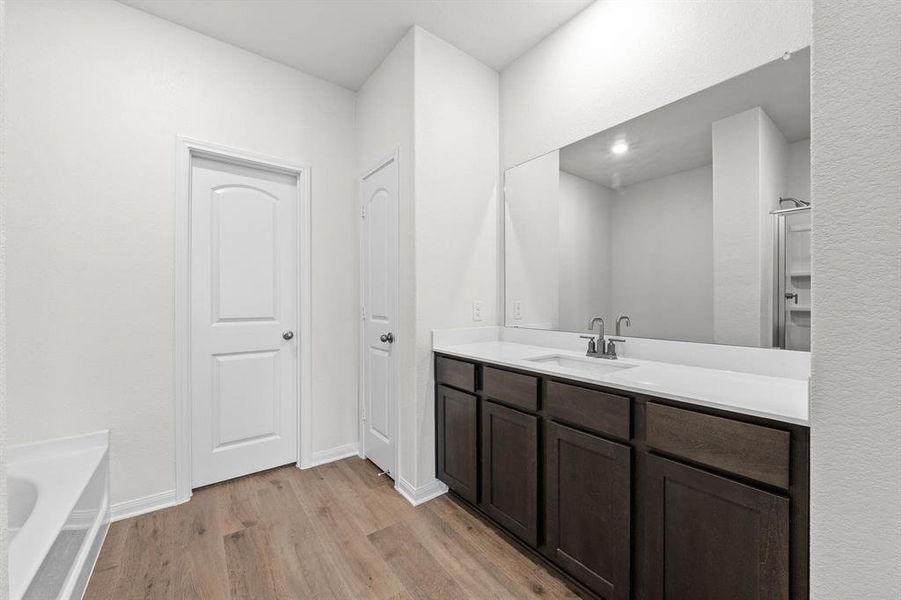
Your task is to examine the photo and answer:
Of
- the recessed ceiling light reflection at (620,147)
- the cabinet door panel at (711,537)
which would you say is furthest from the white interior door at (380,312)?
the cabinet door panel at (711,537)

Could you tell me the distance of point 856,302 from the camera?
0.60 metres

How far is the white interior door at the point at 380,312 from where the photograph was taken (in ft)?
8.00

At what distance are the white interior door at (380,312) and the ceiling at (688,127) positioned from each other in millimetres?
1143

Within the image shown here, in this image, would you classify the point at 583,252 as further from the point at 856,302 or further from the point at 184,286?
the point at 184,286

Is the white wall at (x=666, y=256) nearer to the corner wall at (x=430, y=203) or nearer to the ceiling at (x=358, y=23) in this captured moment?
the corner wall at (x=430, y=203)

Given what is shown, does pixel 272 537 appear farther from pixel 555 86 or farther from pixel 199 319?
pixel 555 86

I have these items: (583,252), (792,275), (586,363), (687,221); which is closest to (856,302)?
(792,275)

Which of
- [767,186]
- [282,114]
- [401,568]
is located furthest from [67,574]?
[767,186]

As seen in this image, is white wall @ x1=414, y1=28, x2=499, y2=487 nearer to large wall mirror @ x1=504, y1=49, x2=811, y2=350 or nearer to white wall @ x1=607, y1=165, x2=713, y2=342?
large wall mirror @ x1=504, y1=49, x2=811, y2=350

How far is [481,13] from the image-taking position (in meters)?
2.10

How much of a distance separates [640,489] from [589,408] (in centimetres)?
30

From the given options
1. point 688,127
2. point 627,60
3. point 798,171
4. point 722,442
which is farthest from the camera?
point 627,60

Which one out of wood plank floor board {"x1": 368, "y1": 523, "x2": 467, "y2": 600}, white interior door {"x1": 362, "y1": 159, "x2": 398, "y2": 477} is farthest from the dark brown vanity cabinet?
white interior door {"x1": 362, "y1": 159, "x2": 398, "y2": 477}

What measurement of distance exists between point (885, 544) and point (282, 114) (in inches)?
125
